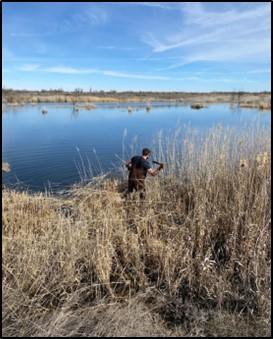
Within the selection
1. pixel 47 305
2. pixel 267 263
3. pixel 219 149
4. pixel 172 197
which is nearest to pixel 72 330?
pixel 47 305

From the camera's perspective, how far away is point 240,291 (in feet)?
10.6

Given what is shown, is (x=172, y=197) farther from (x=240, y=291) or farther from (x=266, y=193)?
(x=240, y=291)

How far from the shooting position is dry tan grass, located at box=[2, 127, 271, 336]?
9.21ft

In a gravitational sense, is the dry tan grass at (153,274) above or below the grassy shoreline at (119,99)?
below

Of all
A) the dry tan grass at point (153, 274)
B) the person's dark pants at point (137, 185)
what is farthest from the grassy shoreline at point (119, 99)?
the dry tan grass at point (153, 274)

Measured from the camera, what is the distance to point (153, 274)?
361cm

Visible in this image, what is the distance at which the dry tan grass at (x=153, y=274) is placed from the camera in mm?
2807

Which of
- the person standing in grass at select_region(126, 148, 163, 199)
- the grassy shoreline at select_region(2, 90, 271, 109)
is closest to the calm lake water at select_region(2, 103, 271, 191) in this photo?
the person standing in grass at select_region(126, 148, 163, 199)

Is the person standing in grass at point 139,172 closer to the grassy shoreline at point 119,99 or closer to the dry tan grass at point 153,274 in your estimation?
the dry tan grass at point 153,274

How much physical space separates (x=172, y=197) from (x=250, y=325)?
2905 millimetres

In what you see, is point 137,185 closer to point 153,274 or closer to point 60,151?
point 153,274

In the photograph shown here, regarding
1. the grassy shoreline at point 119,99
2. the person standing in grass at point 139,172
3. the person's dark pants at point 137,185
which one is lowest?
the person's dark pants at point 137,185

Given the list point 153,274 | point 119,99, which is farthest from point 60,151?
point 119,99

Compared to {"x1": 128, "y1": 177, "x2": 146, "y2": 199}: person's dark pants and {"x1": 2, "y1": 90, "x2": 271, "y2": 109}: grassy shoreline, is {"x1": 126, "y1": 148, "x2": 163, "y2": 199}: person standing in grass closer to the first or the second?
{"x1": 128, "y1": 177, "x2": 146, "y2": 199}: person's dark pants
